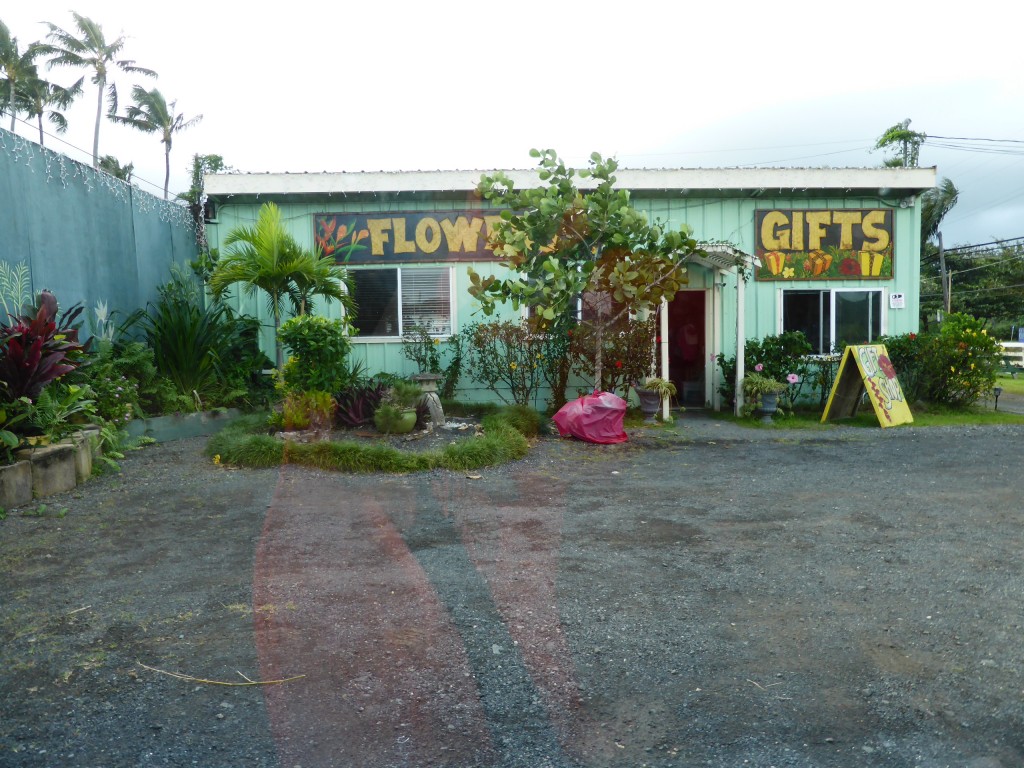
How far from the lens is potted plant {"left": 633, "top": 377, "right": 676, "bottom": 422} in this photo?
9.98 m

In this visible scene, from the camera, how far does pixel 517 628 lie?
3.22 m

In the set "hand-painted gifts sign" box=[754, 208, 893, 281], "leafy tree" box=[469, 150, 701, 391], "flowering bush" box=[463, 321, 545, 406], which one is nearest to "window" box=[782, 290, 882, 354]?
"hand-painted gifts sign" box=[754, 208, 893, 281]

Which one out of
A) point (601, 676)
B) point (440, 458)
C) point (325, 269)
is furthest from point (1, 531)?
point (325, 269)

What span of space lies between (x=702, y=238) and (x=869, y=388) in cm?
310

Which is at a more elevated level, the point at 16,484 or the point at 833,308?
the point at 833,308

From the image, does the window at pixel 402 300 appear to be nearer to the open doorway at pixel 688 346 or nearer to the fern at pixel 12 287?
the open doorway at pixel 688 346

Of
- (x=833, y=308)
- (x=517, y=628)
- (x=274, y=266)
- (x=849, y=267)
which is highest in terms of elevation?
(x=849, y=267)

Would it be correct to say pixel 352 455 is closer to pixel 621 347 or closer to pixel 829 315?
pixel 621 347

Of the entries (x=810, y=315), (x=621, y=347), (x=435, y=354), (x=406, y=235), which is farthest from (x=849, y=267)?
(x=406, y=235)

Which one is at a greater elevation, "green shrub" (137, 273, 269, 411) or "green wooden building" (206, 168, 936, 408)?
"green wooden building" (206, 168, 936, 408)

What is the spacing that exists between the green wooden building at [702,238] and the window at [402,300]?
1 cm

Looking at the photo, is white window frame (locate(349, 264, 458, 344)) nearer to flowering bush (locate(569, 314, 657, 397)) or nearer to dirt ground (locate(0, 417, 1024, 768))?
flowering bush (locate(569, 314, 657, 397))

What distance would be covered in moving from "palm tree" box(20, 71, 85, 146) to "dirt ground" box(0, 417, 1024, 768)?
3020cm

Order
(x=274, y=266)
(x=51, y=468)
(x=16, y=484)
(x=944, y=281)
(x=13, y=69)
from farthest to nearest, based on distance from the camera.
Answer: (x=944, y=281) → (x=13, y=69) → (x=274, y=266) → (x=51, y=468) → (x=16, y=484)
